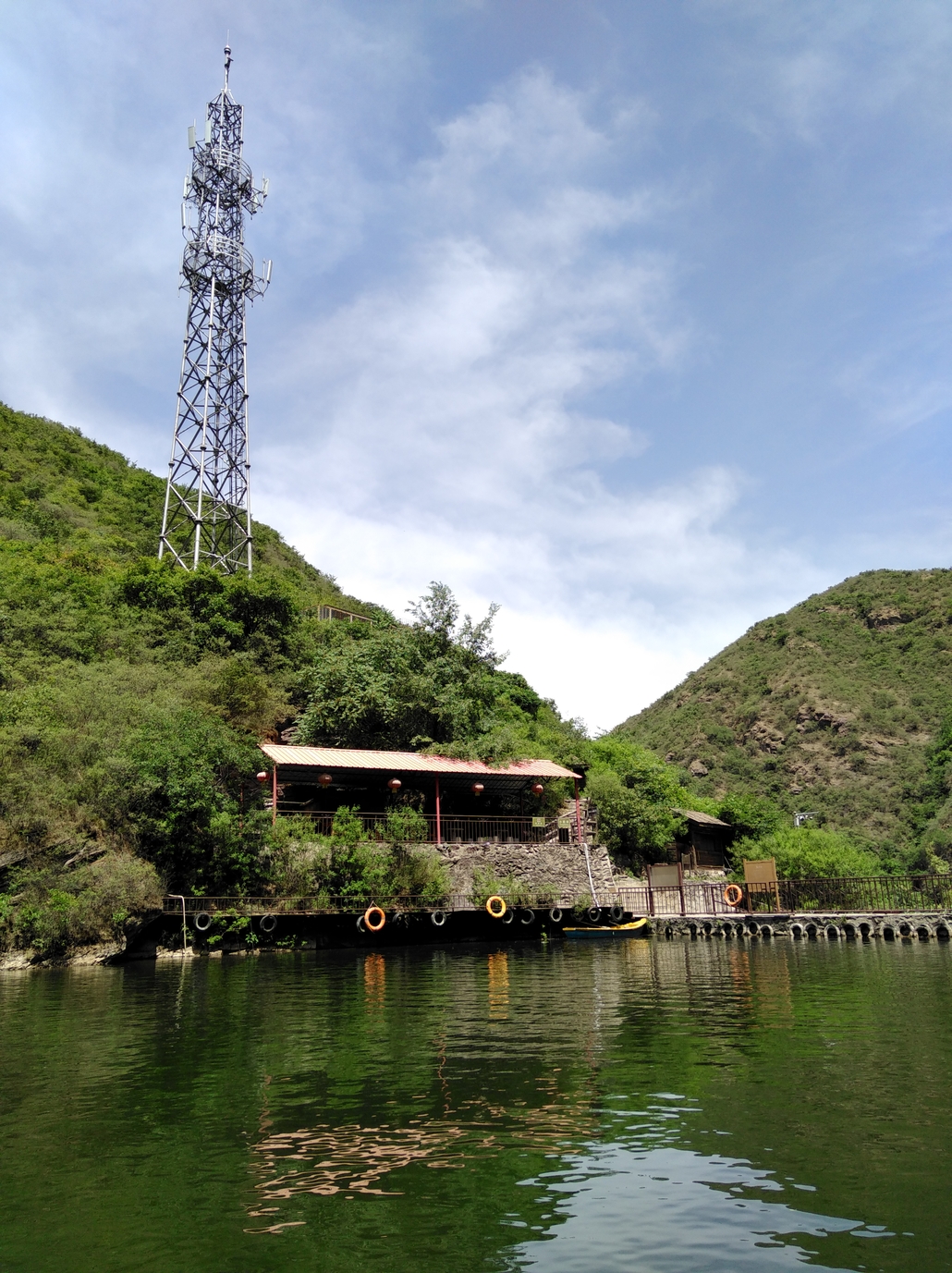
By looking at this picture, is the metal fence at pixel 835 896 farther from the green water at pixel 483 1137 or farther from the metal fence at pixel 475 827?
the green water at pixel 483 1137

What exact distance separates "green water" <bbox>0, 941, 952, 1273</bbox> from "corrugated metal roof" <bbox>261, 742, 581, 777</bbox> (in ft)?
39.3

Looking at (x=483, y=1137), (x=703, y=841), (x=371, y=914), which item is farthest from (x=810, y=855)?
(x=483, y=1137)

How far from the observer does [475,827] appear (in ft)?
91.0

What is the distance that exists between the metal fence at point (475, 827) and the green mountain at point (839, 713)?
101ft

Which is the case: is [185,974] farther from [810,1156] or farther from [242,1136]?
[810,1156]

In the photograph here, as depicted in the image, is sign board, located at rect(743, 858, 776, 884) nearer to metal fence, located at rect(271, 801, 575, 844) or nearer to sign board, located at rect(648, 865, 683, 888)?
sign board, located at rect(648, 865, 683, 888)

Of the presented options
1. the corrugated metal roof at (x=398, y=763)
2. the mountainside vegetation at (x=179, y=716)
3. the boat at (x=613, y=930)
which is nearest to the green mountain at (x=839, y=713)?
the mountainside vegetation at (x=179, y=716)

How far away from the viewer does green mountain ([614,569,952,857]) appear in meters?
58.3

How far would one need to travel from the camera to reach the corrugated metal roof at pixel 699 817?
3676cm

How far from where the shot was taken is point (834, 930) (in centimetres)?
2494

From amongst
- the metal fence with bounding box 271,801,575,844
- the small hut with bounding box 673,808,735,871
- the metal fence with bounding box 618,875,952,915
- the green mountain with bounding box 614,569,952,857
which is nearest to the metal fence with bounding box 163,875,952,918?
the metal fence with bounding box 618,875,952,915

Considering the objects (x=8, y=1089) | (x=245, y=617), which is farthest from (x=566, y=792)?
(x=8, y=1089)

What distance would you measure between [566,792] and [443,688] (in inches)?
237

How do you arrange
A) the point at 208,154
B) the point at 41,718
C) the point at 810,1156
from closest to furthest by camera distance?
the point at 810,1156 → the point at 41,718 → the point at 208,154
